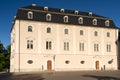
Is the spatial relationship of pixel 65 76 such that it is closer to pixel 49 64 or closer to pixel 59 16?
pixel 49 64

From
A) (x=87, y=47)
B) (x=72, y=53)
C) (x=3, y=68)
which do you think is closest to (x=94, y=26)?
(x=87, y=47)

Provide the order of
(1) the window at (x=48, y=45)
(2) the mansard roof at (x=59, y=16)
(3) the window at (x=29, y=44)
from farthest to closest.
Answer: (1) the window at (x=48, y=45) < (2) the mansard roof at (x=59, y=16) < (3) the window at (x=29, y=44)

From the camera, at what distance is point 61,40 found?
152 ft

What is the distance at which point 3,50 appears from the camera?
2756 inches

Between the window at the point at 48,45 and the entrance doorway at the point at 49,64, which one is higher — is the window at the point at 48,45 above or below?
above

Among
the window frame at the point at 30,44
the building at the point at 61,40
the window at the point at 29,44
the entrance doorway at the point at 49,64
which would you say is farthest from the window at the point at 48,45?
the window at the point at 29,44

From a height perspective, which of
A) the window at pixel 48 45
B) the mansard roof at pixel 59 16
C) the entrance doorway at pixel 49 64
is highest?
the mansard roof at pixel 59 16

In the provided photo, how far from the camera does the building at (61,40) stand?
4294 centimetres

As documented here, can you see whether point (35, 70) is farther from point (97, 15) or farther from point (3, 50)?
point (3, 50)

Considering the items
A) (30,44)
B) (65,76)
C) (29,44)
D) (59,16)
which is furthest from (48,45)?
(65,76)

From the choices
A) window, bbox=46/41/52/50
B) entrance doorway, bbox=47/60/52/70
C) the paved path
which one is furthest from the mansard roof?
the paved path

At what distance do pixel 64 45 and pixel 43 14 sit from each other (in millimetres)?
7678

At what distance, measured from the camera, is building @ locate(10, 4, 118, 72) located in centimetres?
4294

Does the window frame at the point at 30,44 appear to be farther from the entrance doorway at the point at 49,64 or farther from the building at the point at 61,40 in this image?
the entrance doorway at the point at 49,64
